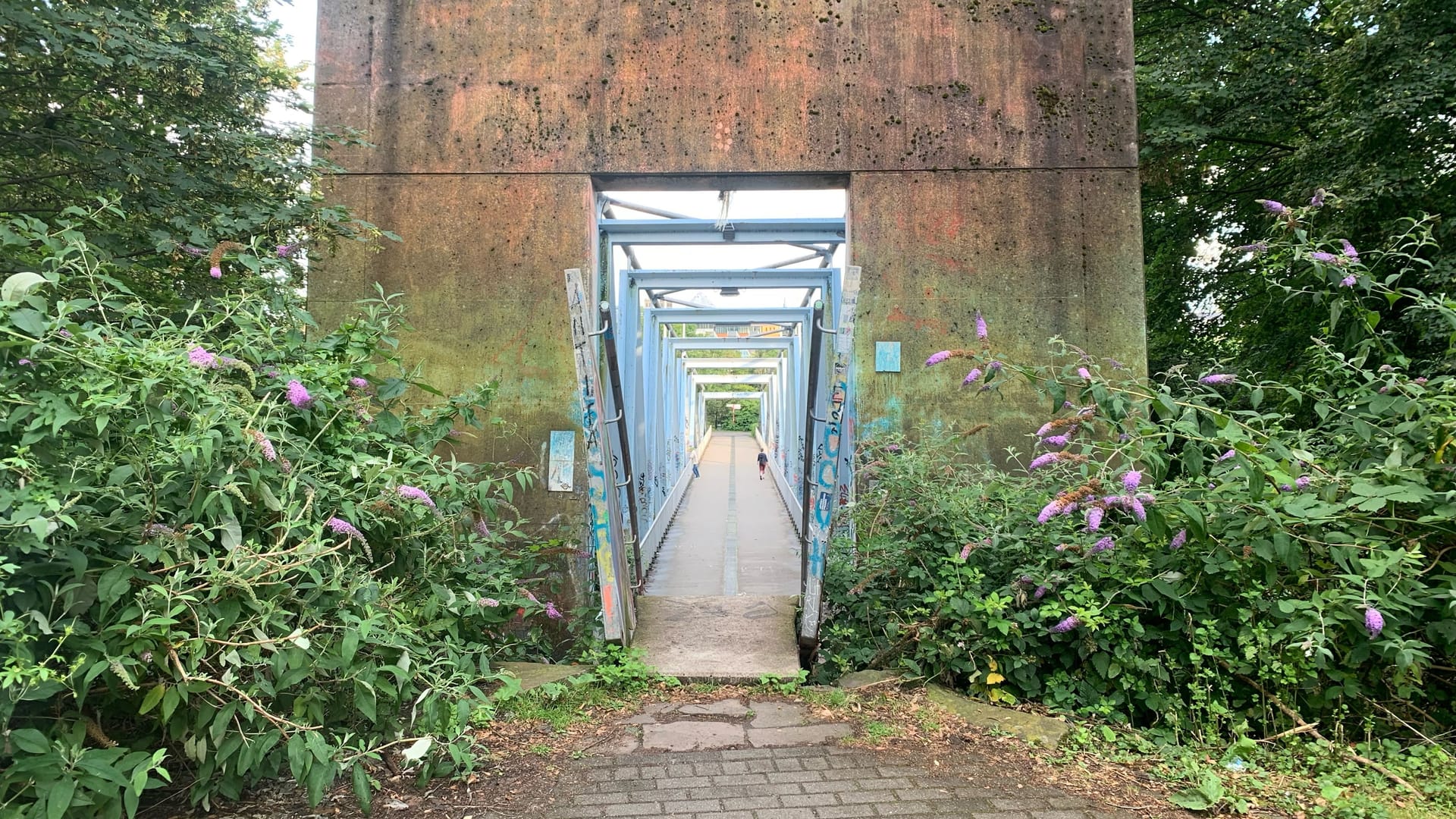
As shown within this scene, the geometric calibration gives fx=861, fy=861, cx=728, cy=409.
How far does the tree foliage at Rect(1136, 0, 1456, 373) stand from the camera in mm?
6941

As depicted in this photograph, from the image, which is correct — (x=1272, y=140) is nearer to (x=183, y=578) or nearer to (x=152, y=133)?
(x=152, y=133)

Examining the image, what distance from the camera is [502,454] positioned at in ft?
18.8

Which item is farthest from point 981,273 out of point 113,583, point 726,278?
point 113,583

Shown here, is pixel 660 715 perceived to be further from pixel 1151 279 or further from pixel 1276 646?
pixel 1151 279

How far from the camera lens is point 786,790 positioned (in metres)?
3.06

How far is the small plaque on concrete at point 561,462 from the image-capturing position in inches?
224

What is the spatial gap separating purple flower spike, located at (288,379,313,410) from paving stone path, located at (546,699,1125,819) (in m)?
1.61

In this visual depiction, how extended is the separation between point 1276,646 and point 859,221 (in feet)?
11.3

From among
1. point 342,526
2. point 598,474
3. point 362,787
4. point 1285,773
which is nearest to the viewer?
point 362,787

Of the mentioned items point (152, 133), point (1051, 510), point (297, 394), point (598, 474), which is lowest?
point (1051, 510)

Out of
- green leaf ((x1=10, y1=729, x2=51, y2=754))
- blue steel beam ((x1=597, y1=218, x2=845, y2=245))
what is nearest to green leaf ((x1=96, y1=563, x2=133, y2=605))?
green leaf ((x1=10, y1=729, x2=51, y2=754))

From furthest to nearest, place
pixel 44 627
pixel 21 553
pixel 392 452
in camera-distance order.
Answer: pixel 392 452, pixel 21 553, pixel 44 627

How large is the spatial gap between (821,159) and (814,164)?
0.05 metres

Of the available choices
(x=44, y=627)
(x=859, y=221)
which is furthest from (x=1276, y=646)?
(x=44, y=627)
